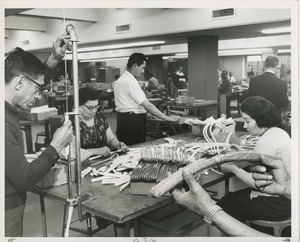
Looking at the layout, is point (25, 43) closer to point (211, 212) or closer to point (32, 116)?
point (32, 116)

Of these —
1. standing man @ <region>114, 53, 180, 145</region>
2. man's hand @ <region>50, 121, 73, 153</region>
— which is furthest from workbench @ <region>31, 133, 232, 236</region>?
standing man @ <region>114, 53, 180, 145</region>

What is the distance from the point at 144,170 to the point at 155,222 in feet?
4.41

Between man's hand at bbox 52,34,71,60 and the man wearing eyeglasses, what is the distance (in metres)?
0.02

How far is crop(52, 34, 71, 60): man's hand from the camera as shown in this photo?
145 cm

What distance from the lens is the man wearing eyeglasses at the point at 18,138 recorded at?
1.47m

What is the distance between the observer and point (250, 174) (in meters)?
2.02

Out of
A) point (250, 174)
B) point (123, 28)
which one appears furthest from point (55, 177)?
point (123, 28)

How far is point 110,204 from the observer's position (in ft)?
5.20

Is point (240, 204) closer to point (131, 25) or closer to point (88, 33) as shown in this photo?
point (131, 25)

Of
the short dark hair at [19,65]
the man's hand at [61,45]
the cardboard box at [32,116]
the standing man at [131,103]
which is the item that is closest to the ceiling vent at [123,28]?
the cardboard box at [32,116]

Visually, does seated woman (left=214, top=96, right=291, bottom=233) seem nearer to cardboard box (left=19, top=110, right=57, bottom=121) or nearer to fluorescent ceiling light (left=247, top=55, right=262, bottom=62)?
cardboard box (left=19, top=110, right=57, bottom=121)

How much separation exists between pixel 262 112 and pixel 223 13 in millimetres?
3751

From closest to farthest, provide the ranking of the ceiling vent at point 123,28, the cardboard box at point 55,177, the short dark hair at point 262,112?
the cardboard box at point 55,177
the short dark hair at point 262,112
the ceiling vent at point 123,28

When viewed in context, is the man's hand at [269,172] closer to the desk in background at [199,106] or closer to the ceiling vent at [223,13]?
A: the ceiling vent at [223,13]
